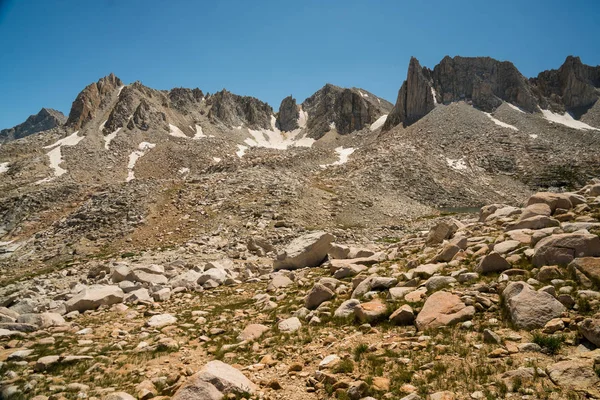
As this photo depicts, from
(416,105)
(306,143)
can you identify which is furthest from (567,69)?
(306,143)

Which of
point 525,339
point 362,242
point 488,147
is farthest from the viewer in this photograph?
point 488,147

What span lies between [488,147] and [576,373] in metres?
99.9

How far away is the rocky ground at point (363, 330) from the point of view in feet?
20.5

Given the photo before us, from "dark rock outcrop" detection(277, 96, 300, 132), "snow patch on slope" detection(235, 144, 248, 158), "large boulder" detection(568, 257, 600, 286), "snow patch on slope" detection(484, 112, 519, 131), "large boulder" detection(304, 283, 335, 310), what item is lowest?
"large boulder" detection(304, 283, 335, 310)

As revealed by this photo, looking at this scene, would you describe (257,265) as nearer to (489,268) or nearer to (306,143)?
(489,268)

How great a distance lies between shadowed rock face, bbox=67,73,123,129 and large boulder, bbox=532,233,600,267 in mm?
144857

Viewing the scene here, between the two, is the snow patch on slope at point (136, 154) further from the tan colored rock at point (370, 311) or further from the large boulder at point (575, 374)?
the large boulder at point (575, 374)

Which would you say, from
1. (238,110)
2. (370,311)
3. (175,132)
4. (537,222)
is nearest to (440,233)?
(537,222)

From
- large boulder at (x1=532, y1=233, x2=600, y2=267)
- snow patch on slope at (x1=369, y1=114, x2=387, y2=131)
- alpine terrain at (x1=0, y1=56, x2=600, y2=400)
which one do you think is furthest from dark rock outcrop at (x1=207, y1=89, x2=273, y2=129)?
large boulder at (x1=532, y1=233, x2=600, y2=267)

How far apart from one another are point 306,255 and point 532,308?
13.9 m

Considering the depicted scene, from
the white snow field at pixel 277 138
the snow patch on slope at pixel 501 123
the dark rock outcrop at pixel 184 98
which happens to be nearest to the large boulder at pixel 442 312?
the snow patch on slope at pixel 501 123

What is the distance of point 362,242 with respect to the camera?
30.8 meters

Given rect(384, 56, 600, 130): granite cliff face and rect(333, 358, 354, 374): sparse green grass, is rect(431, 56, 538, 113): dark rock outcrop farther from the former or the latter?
rect(333, 358, 354, 374): sparse green grass

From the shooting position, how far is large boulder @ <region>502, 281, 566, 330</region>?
7258 mm
